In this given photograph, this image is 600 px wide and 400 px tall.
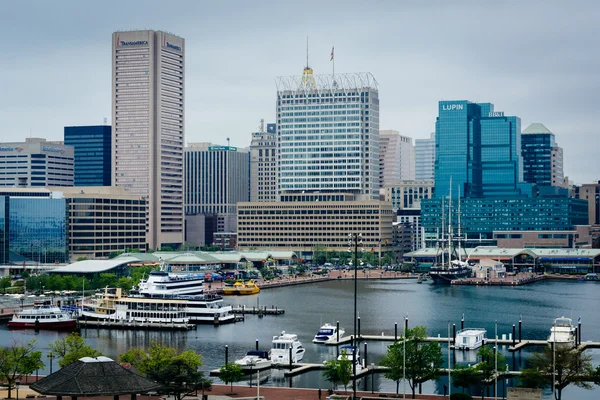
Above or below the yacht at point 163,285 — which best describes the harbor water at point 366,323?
below

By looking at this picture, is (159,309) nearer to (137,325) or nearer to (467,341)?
(137,325)

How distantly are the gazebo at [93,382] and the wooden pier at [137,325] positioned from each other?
2746 inches

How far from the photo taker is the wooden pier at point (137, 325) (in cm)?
13812

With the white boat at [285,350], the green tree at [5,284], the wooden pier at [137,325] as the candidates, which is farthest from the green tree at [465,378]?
the green tree at [5,284]

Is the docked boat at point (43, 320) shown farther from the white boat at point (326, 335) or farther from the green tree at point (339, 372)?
the green tree at point (339, 372)

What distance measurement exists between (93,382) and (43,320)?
7308 centimetres

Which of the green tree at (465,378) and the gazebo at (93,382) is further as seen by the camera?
the green tree at (465,378)

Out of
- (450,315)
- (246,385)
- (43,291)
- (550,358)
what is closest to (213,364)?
(246,385)

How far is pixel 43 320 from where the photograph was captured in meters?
136

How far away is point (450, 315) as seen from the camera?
507 ft

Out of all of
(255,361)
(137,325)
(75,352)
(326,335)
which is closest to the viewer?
(75,352)

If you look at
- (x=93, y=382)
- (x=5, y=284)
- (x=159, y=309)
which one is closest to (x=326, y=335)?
(x=159, y=309)

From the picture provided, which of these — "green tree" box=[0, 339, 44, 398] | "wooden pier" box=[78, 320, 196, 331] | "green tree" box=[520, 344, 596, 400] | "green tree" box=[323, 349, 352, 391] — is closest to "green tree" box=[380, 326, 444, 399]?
"green tree" box=[323, 349, 352, 391]

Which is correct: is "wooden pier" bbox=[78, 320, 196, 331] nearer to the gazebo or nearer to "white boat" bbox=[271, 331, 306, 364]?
"white boat" bbox=[271, 331, 306, 364]
